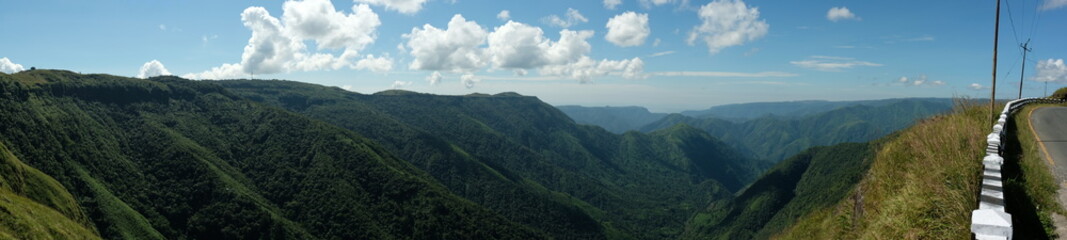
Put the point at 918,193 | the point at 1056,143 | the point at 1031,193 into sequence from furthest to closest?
the point at 1056,143
the point at 1031,193
the point at 918,193

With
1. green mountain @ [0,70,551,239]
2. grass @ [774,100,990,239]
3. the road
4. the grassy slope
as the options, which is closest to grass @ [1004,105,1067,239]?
the road

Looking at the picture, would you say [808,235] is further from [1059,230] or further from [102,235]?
[102,235]

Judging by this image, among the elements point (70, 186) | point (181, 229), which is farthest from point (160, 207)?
point (70, 186)

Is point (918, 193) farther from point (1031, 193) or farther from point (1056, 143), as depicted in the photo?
point (1056, 143)

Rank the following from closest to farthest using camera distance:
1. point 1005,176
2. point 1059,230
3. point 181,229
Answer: point 1059,230 < point 1005,176 < point 181,229

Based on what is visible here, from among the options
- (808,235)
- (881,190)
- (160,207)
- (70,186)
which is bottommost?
(160,207)

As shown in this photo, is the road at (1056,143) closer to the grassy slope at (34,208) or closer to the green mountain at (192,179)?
the grassy slope at (34,208)

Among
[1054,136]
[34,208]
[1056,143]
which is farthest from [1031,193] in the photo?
[34,208]
